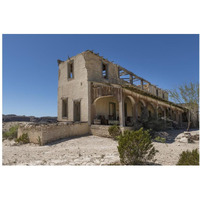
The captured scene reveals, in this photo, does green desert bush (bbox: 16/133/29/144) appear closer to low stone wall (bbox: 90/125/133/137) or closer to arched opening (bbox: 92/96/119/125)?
low stone wall (bbox: 90/125/133/137)

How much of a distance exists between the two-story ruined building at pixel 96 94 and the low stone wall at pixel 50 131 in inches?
47.5

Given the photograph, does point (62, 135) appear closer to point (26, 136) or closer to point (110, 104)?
point (26, 136)

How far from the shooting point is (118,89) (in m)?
10.6

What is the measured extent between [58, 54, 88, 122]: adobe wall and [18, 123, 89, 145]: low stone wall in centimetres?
126

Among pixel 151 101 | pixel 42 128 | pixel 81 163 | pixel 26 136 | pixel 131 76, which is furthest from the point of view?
pixel 131 76

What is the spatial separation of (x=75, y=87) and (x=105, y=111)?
153 inches

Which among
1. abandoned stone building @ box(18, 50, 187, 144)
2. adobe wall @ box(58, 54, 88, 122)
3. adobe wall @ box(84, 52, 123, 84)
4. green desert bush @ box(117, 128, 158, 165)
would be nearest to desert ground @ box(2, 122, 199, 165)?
green desert bush @ box(117, 128, 158, 165)

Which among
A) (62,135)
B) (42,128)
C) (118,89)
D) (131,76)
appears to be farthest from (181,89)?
(42,128)

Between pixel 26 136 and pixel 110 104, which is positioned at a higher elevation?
pixel 110 104

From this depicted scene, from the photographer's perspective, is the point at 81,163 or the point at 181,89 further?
the point at 181,89

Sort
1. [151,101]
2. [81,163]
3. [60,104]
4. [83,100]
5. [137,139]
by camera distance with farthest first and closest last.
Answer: [60,104] < [151,101] < [83,100] < [81,163] < [137,139]

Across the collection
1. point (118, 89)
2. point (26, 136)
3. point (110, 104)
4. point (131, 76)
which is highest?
point (131, 76)

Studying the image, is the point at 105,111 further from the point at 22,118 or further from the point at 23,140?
the point at 22,118

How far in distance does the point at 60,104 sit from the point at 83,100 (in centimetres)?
373
